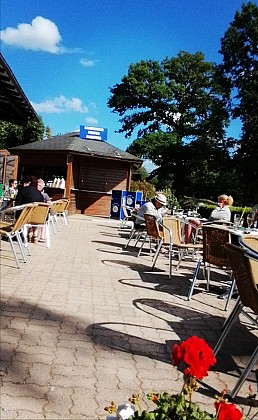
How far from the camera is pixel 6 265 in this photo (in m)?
5.60

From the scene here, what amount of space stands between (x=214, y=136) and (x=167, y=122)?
588 centimetres

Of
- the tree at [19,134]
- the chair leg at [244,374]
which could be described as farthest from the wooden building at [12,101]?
the tree at [19,134]

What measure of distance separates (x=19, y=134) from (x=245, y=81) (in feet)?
67.9

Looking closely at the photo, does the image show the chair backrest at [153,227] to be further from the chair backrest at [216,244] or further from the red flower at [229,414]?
the red flower at [229,414]

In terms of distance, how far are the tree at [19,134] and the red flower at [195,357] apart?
3742cm

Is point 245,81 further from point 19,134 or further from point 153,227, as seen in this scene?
point 153,227

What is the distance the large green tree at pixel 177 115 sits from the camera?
3281 cm

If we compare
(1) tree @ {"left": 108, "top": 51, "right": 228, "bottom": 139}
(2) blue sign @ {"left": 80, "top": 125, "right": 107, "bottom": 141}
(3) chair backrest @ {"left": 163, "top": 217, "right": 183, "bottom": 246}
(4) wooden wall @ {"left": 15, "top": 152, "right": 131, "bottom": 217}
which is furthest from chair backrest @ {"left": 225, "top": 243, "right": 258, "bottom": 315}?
(1) tree @ {"left": 108, "top": 51, "right": 228, "bottom": 139}

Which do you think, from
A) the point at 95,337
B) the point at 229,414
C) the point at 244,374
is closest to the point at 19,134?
the point at 95,337

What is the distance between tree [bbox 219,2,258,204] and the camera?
28109mm

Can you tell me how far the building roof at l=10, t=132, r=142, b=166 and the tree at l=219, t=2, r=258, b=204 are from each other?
11330mm

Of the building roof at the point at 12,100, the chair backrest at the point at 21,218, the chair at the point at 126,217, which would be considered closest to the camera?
the building roof at the point at 12,100

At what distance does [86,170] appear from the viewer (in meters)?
19.6

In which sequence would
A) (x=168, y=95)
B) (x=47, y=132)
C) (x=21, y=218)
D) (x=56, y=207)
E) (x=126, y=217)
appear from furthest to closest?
(x=47, y=132), (x=168, y=95), (x=126, y=217), (x=56, y=207), (x=21, y=218)
